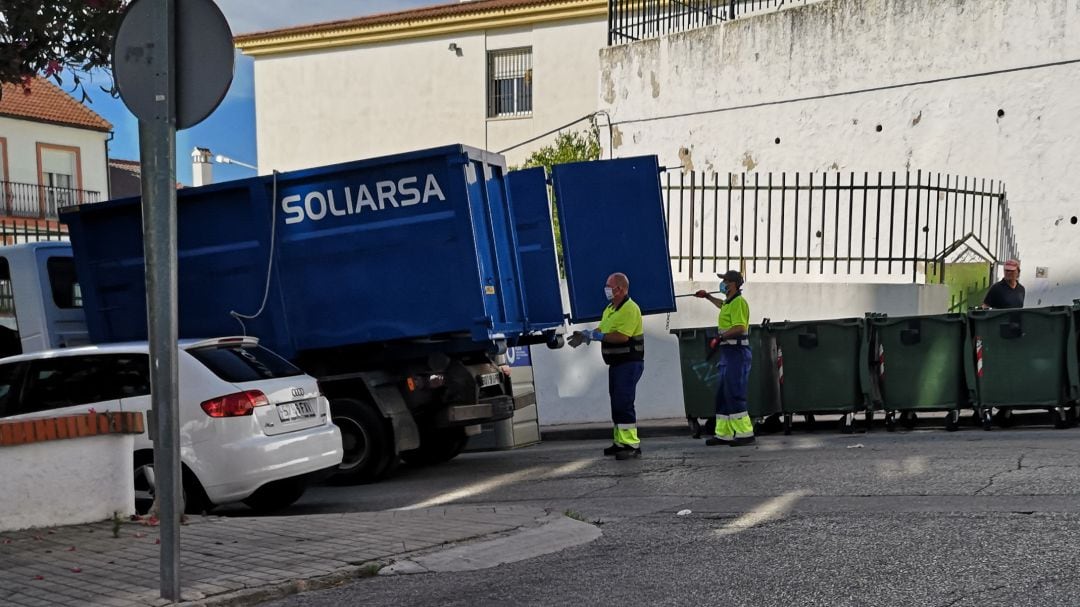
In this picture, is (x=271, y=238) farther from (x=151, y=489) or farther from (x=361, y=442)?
(x=151, y=489)

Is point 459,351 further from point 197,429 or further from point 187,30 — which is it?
point 187,30

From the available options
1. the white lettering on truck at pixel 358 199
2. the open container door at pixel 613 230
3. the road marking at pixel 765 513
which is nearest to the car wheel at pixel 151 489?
the white lettering on truck at pixel 358 199

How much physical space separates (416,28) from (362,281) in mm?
21910

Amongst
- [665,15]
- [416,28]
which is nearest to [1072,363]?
[665,15]

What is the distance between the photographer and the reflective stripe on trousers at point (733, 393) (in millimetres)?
12117

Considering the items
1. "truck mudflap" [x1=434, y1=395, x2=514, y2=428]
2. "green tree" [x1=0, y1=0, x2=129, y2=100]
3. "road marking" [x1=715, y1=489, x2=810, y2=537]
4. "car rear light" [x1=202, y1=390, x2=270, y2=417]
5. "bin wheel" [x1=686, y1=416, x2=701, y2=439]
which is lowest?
"bin wheel" [x1=686, y1=416, x2=701, y2=439]

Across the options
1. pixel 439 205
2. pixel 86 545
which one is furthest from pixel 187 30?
pixel 439 205

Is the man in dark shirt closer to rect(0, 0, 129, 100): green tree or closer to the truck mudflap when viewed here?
the truck mudflap

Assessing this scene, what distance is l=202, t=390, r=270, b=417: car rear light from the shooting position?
8.53 m

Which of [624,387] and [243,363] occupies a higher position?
[243,363]

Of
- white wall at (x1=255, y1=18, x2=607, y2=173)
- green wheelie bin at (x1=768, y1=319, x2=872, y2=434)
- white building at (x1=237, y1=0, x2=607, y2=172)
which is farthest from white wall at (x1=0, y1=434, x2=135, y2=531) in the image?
white wall at (x1=255, y1=18, x2=607, y2=173)

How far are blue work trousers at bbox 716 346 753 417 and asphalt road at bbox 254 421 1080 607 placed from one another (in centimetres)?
50

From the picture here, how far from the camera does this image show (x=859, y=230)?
17578mm

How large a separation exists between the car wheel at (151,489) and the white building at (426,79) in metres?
20.5
